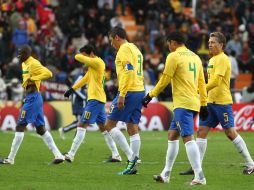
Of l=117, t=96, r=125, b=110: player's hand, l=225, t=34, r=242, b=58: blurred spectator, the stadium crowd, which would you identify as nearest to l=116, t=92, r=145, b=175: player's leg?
l=117, t=96, r=125, b=110: player's hand

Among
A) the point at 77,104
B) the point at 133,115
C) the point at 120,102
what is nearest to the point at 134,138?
the point at 133,115

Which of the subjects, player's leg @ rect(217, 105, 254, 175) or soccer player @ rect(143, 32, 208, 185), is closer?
soccer player @ rect(143, 32, 208, 185)

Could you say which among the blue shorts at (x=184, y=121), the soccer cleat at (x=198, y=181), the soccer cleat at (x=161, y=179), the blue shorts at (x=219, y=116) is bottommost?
the soccer cleat at (x=161, y=179)

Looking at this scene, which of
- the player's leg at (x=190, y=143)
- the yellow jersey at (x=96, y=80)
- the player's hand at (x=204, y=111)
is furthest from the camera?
the yellow jersey at (x=96, y=80)

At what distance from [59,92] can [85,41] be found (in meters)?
3.61

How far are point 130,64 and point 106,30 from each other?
21.6 m

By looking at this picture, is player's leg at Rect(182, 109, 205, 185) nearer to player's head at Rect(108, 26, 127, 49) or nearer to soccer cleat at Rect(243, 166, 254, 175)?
soccer cleat at Rect(243, 166, 254, 175)

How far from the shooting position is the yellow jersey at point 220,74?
17.1 metres

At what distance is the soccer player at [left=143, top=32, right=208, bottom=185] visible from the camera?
1542 cm

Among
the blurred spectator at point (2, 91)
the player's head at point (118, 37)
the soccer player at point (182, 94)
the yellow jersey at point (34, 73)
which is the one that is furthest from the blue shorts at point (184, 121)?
the blurred spectator at point (2, 91)

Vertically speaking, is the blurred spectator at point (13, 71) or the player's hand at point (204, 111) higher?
the player's hand at point (204, 111)

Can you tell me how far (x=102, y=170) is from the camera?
1814 cm

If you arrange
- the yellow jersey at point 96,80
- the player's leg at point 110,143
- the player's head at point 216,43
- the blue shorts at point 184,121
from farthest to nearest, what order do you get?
the player's leg at point 110,143, the yellow jersey at point 96,80, the player's head at point 216,43, the blue shorts at point 184,121

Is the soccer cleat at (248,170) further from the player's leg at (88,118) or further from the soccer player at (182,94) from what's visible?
the player's leg at (88,118)
